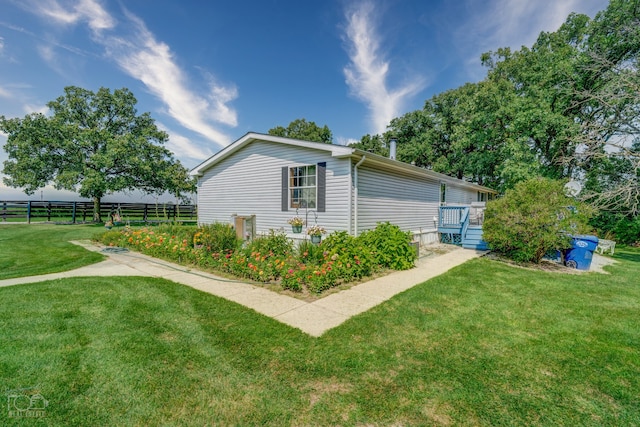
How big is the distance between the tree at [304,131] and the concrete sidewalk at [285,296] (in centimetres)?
2881

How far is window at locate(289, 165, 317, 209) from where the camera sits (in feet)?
26.5

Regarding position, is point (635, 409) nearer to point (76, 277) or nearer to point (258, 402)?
point (258, 402)

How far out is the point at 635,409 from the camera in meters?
2.02

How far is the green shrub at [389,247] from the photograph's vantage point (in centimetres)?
650

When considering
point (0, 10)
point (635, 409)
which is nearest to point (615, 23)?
point (635, 409)

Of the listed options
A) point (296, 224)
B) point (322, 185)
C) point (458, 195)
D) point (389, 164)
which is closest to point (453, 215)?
point (389, 164)

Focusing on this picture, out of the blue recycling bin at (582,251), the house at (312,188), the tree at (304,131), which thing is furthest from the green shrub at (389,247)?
the tree at (304,131)

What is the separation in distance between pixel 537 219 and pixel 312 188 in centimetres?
613

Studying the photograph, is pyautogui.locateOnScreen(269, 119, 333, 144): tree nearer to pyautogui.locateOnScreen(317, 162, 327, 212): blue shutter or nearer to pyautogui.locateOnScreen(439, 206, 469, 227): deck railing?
pyautogui.locateOnScreen(439, 206, 469, 227): deck railing

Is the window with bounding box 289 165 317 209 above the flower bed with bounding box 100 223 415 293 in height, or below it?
above

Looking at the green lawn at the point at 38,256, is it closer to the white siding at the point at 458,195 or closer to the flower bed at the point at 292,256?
the flower bed at the point at 292,256

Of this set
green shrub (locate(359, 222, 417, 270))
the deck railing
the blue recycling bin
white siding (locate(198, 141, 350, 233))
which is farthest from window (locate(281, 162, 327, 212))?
the blue recycling bin

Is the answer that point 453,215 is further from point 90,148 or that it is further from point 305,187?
point 90,148

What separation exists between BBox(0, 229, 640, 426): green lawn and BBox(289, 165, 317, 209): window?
4.67 meters
